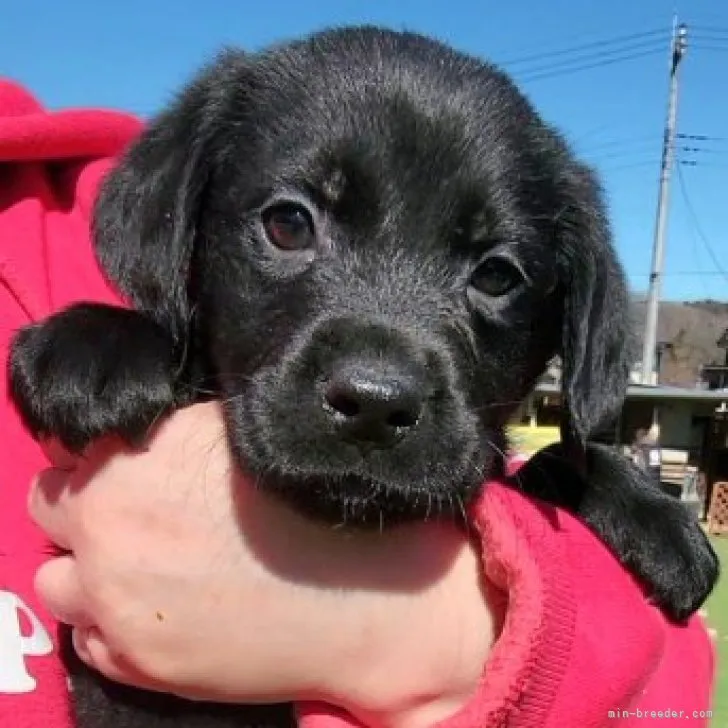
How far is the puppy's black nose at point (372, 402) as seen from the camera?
125cm

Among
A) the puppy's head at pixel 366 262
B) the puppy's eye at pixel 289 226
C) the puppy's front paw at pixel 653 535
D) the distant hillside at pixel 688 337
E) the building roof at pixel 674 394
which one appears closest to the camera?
the puppy's head at pixel 366 262

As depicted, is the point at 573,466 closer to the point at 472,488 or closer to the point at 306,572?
the point at 472,488

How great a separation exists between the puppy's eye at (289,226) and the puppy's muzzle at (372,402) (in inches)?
12.5

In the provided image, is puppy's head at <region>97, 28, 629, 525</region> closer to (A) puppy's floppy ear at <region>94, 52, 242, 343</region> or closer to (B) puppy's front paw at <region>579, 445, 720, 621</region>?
(A) puppy's floppy ear at <region>94, 52, 242, 343</region>

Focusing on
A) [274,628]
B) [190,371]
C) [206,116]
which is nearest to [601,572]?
[274,628]

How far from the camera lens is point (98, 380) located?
1.46 meters

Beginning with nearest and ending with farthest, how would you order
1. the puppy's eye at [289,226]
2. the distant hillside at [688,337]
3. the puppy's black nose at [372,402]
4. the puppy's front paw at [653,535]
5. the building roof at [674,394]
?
the puppy's black nose at [372,402]
the puppy's eye at [289,226]
the puppy's front paw at [653,535]
the building roof at [674,394]
the distant hillside at [688,337]

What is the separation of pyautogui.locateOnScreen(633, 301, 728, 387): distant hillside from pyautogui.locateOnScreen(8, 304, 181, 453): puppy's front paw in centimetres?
3074

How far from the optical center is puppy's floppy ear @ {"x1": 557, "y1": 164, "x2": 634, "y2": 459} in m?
1.73

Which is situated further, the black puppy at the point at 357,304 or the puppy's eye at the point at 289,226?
the puppy's eye at the point at 289,226

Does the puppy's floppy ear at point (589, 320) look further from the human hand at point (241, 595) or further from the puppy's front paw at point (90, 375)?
the puppy's front paw at point (90, 375)

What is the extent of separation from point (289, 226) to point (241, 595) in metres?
0.54

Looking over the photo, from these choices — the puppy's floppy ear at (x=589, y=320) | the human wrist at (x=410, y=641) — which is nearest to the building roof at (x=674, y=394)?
the puppy's floppy ear at (x=589, y=320)

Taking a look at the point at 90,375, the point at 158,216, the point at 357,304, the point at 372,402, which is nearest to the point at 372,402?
the point at 372,402
